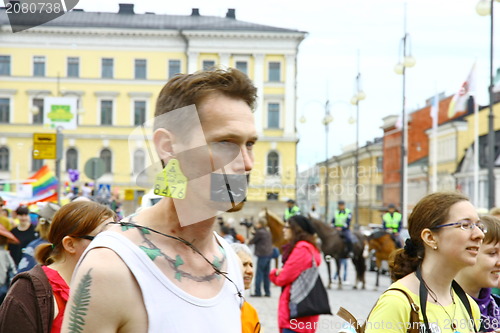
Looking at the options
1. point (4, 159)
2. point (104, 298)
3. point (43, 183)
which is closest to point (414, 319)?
point (104, 298)

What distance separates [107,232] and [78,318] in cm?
24

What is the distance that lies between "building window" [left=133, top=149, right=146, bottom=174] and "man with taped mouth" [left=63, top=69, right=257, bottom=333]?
5cm

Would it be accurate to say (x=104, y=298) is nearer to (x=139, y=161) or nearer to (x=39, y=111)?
(x=139, y=161)

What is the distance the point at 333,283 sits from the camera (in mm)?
23469

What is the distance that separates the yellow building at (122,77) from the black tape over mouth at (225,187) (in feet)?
213

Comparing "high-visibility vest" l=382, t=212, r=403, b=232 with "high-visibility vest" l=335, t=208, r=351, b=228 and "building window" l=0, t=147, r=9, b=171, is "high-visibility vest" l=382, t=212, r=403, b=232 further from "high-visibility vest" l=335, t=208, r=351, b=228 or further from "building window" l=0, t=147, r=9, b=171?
"building window" l=0, t=147, r=9, b=171

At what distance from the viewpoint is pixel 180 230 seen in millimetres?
2061

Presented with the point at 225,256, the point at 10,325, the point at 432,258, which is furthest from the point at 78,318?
the point at 432,258

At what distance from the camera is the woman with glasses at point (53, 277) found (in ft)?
11.0

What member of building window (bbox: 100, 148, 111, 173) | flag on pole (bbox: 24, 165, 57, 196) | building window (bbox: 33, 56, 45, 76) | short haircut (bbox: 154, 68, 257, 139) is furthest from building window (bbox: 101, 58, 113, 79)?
short haircut (bbox: 154, 68, 257, 139)

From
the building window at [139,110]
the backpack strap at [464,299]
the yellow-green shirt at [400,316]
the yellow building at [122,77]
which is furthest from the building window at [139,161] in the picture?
the building window at [139,110]

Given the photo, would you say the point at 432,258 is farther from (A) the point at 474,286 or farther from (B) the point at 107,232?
A: (B) the point at 107,232

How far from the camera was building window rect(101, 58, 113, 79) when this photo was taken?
229 ft

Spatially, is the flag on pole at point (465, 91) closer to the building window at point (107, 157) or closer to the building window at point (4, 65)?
the building window at point (107, 157)
